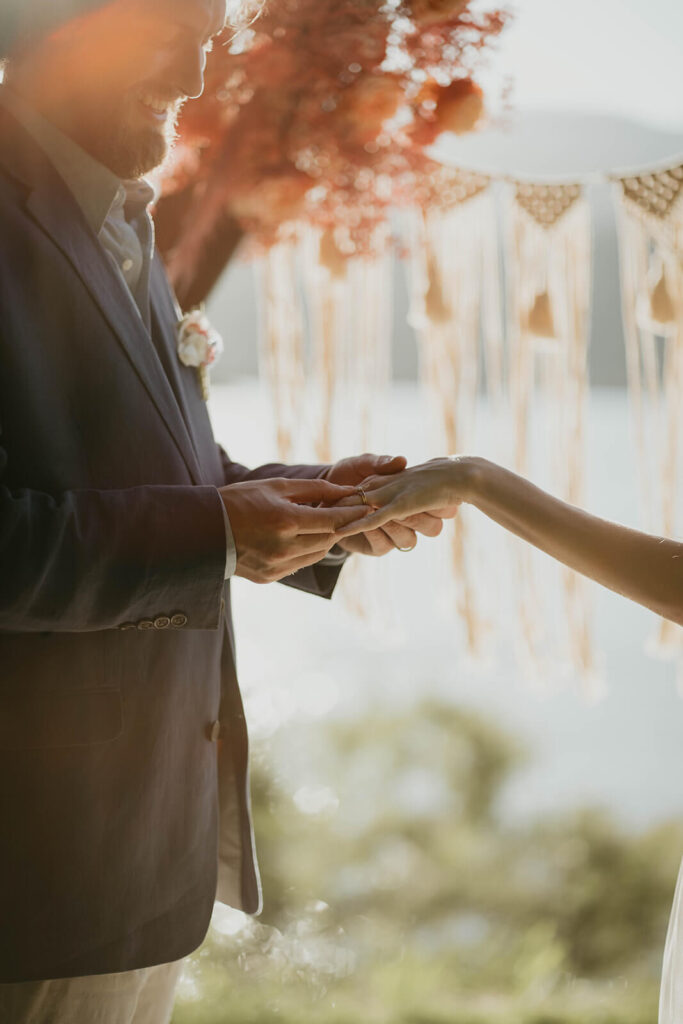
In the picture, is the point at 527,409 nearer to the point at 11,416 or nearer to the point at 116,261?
the point at 116,261

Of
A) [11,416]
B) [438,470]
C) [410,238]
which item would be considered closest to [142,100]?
[11,416]

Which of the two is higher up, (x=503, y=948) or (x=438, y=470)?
(x=438, y=470)

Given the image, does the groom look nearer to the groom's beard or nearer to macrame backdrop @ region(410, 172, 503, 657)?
the groom's beard

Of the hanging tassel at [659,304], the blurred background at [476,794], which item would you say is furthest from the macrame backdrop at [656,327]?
the blurred background at [476,794]

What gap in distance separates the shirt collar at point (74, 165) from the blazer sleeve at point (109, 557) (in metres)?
0.35

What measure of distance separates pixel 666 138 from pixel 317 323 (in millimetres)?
986

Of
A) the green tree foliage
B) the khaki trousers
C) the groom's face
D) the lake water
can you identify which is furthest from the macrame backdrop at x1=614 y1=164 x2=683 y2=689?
the khaki trousers

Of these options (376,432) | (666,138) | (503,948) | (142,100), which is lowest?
(503,948)

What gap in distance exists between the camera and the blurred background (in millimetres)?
2021

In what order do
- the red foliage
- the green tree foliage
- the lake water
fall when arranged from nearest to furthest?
the red foliage, the green tree foliage, the lake water

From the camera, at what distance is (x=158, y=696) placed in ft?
3.19

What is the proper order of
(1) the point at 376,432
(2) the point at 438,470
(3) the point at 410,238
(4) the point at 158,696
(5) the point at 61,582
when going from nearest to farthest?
(5) the point at 61,582 < (4) the point at 158,696 < (2) the point at 438,470 < (3) the point at 410,238 < (1) the point at 376,432

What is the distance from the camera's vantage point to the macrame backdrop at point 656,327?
6.76 feet

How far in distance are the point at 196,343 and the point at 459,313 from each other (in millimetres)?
1408
